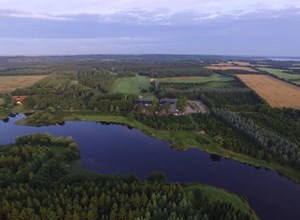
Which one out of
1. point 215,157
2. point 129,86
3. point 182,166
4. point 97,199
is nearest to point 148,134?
point 215,157

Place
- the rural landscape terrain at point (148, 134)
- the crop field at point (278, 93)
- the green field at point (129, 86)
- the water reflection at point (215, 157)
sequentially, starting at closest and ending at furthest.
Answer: the rural landscape terrain at point (148, 134) < the water reflection at point (215, 157) < the crop field at point (278, 93) < the green field at point (129, 86)

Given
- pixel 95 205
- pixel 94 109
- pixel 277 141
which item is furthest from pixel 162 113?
pixel 95 205

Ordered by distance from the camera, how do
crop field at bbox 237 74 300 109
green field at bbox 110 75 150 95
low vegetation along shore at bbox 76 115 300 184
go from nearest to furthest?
low vegetation along shore at bbox 76 115 300 184 < crop field at bbox 237 74 300 109 < green field at bbox 110 75 150 95

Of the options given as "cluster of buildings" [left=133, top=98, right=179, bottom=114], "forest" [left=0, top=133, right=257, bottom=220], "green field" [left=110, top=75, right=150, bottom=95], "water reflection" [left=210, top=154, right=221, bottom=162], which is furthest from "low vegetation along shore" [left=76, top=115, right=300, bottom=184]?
"green field" [left=110, top=75, right=150, bottom=95]

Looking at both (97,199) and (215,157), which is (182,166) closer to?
(215,157)

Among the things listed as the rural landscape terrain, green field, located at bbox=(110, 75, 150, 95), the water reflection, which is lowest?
the water reflection

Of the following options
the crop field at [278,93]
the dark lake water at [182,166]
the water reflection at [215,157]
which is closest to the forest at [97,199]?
the dark lake water at [182,166]

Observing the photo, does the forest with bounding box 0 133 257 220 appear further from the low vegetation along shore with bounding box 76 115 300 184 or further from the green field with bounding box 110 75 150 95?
the green field with bounding box 110 75 150 95

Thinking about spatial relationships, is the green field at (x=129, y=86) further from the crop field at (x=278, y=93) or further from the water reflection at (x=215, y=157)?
the water reflection at (x=215, y=157)

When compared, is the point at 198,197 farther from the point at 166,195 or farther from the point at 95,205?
the point at 95,205
